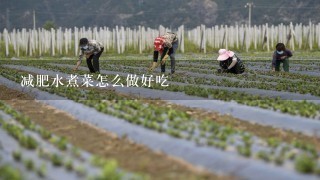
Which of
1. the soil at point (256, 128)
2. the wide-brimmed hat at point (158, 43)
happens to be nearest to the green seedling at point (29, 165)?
the soil at point (256, 128)

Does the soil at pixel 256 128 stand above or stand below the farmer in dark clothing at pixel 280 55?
below

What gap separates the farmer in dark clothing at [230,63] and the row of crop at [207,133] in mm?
6131

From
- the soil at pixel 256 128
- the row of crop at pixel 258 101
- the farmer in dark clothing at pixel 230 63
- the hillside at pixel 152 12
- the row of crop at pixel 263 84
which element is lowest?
the soil at pixel 256 128

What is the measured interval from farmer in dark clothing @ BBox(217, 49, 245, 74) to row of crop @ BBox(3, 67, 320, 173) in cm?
613

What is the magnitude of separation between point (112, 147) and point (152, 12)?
2641 inches

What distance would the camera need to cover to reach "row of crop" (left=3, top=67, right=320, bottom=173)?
6.53 metres

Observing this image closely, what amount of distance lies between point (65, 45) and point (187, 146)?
2955 cm

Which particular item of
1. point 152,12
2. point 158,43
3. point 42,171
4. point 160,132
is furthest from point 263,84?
point 152,12

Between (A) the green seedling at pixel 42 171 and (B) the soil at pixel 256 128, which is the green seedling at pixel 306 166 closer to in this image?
(B) the soil at pixel 256 128

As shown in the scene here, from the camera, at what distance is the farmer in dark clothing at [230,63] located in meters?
17.4

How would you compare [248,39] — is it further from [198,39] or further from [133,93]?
[133,93]

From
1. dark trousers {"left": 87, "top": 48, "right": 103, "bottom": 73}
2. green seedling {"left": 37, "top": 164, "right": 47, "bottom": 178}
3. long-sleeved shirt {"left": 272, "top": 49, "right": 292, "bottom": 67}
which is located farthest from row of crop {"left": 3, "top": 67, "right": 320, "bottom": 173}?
long-sleeved shirt {"left": 272, "top": 49, "right": 292, "bottom": 67}

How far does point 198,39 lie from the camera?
124ft

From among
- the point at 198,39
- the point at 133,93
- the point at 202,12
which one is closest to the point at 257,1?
the point at 202,12
